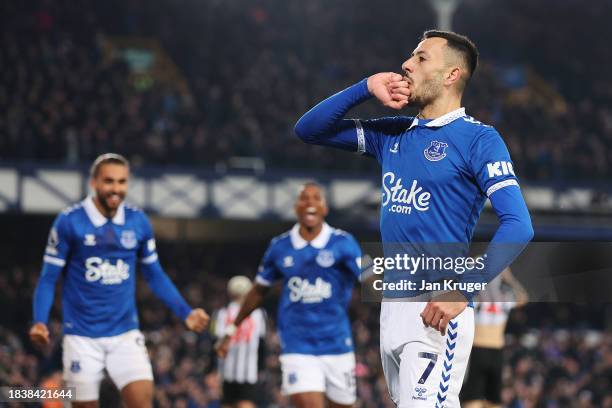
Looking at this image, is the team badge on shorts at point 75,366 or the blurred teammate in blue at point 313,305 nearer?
the team badge on shorts at point 75,366

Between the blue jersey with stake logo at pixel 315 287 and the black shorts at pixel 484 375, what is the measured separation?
2.96 m

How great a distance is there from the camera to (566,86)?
33.5 metres

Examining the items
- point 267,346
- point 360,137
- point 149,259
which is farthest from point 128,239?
point 267,346

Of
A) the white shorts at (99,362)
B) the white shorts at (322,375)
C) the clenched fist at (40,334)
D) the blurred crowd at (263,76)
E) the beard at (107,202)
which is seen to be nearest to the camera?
the clenched fist at (40,334)

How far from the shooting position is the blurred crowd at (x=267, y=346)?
1638 cm

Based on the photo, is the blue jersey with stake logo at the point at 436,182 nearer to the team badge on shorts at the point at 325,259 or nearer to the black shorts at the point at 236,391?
the team badge on shorts at the point at 325,259

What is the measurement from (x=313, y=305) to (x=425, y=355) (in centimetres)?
428

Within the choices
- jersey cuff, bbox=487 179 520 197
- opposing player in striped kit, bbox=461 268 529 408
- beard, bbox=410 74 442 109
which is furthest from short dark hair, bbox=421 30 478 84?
opposing player in striped kit, bbox=461 268 529 408

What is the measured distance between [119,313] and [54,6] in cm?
2011

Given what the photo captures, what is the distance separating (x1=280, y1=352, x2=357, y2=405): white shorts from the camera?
8.97 m

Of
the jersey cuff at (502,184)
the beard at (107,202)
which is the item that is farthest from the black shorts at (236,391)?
the jersey cuff at (502,184)

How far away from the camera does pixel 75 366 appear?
784 centimetres

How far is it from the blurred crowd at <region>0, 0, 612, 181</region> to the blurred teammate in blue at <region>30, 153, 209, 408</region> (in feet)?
43.4

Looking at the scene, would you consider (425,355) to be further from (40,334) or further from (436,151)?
(40,334)
